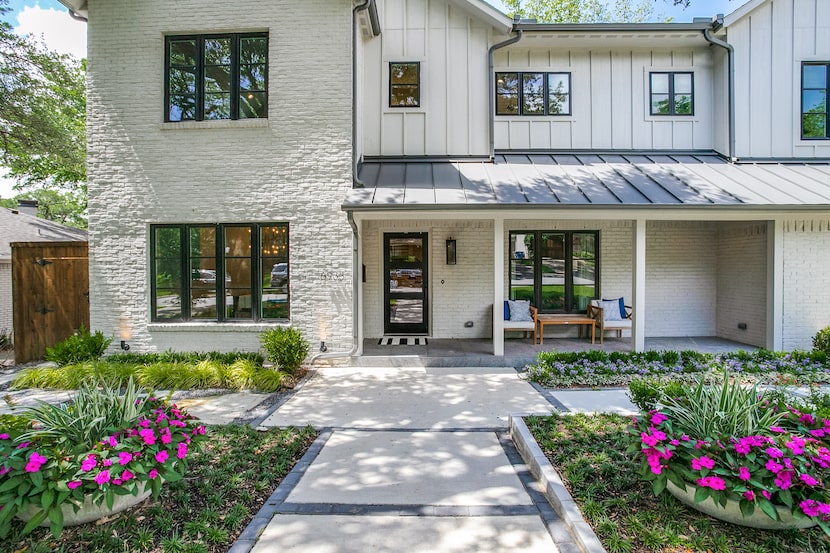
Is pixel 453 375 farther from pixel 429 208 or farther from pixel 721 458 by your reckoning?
pixel 721 458

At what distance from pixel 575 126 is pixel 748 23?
4307 mm

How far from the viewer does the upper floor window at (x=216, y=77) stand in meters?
7.67

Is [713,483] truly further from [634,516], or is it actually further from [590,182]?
[590,182]

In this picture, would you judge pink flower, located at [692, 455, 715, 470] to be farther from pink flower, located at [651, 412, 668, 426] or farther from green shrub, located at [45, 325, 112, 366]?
green shrub, located at [45, 325, 112, 366]

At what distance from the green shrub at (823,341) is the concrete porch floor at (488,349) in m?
1.03

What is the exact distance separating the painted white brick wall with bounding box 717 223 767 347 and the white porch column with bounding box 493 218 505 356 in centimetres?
543

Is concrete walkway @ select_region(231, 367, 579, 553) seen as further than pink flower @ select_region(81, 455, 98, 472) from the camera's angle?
Yes

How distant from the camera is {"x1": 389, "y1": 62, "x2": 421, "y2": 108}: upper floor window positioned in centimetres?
894

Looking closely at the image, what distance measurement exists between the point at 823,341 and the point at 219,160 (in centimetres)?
1130

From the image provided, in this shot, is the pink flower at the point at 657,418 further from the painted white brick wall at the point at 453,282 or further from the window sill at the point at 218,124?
the window sill at the point at 218,124

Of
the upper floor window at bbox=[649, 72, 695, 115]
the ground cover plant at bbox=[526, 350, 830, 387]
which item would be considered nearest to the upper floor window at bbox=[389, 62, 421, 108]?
the upper floor window at bbox=[649, 72, 695, 115]

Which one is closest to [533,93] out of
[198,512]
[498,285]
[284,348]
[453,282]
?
[453,282]

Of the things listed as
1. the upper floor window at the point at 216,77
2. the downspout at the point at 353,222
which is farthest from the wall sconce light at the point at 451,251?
the upper floor window at the point at 216,77

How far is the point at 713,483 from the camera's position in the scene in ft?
8.70
